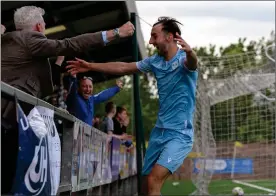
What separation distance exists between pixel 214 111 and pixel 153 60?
12.8 meters

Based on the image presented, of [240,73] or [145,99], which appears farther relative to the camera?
[145,99]

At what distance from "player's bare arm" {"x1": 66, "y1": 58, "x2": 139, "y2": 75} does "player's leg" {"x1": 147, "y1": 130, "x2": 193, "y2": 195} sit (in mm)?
788

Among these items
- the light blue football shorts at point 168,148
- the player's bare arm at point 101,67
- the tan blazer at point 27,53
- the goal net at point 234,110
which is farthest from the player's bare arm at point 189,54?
the goal net at point 234,110

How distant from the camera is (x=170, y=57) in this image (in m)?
5.98

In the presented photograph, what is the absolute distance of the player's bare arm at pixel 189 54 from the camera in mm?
5421

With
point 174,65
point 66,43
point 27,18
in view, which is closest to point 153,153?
point 174,65

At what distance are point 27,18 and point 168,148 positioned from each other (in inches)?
64.0

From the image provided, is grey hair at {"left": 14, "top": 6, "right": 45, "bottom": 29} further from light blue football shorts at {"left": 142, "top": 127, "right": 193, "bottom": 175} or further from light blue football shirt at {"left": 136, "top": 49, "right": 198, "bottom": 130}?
light blue football shorts at {"left": 142, "top": 127, "right": 193, "bottom": 175}

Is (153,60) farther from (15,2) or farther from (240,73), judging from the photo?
(240,73)

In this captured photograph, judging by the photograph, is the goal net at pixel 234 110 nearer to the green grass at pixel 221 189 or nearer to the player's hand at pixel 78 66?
the green grass at pixel 221 189

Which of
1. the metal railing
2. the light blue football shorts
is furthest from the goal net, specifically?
the light blue football shorts

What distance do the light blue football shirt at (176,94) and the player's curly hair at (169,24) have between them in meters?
0.21

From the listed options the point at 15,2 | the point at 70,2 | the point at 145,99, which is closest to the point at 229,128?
the point at 70,2

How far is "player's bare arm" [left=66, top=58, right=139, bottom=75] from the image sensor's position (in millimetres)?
5930
